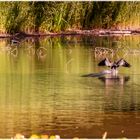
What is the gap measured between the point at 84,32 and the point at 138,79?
18.1 metres

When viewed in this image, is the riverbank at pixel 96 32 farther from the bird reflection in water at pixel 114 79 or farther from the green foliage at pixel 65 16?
the bird reflection in water at pixel 114 79

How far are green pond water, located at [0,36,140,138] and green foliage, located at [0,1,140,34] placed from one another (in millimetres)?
6252

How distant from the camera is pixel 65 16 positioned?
3322 cm

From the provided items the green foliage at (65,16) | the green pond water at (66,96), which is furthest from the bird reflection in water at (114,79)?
the green foliage at (65,16)

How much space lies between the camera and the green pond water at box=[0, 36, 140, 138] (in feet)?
35.0

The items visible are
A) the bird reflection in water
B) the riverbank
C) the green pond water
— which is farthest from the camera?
the riverbank

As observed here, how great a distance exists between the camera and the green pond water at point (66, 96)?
10.7 metres

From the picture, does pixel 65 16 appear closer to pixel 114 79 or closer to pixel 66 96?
pixel 114 79

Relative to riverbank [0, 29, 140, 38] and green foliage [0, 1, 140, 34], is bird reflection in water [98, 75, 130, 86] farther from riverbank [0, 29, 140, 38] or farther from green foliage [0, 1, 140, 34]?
riverbank [0, 29, 140, 38]

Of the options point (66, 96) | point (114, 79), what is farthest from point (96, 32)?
point (66, 96)

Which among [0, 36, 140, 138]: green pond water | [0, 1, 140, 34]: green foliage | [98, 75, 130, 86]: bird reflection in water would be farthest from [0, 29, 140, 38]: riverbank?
[98, 75, 130, 86]: bird reflection in water

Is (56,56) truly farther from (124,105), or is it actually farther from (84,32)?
(84,32)

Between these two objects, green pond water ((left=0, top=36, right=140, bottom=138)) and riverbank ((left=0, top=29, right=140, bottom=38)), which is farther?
riverbank ((left=0, top=29, right=140, bottom=38))

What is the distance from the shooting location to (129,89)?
14945 mm
